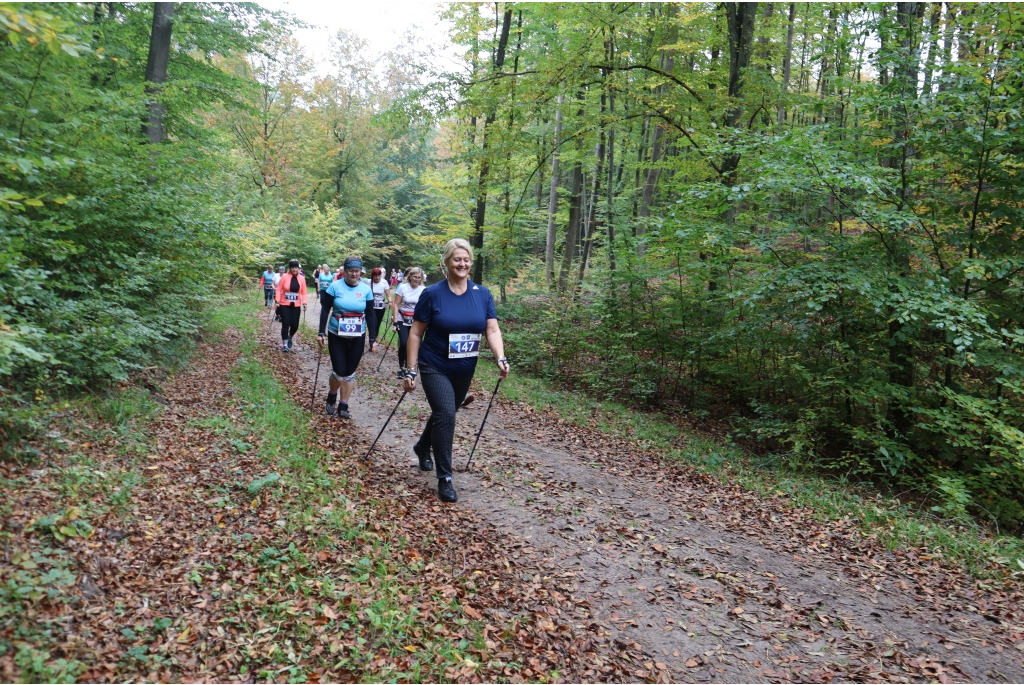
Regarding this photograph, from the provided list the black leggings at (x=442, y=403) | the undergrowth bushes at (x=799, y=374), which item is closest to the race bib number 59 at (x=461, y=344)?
the black leggings at (x=442, y=403)

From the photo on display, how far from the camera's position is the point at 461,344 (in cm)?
565

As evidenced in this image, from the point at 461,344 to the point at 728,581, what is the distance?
10.5 ft

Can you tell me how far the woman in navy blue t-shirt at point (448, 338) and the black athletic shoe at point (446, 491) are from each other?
297 mm

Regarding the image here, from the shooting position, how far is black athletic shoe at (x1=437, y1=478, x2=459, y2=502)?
5855 mm

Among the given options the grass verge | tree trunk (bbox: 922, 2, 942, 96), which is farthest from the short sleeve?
tree trunk (bbox: 922, 2, 942, 96)

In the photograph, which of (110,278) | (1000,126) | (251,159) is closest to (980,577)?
(1000,126)

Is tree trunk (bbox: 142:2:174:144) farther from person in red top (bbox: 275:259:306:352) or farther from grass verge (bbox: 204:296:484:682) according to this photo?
grass verge (bbox: 204:296:484:682)

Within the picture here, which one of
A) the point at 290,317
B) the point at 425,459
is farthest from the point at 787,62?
the point at 425,459

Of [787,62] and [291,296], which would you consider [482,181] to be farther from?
[787,62]

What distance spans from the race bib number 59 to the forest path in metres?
1.58

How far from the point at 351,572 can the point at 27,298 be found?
398 centimetres

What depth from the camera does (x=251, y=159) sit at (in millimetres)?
32188

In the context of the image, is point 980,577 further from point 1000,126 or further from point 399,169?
point 399,169

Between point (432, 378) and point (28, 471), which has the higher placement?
point (432, 378)
